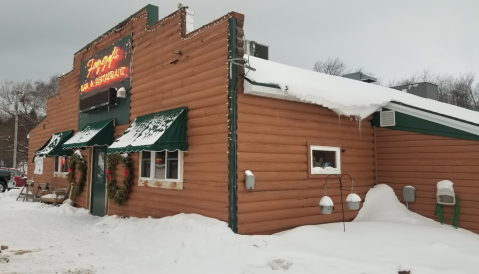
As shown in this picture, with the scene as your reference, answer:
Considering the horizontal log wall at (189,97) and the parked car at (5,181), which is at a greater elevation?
the horizontal log wall at (189,97)

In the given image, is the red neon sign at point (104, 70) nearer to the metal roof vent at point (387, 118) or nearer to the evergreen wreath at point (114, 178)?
the evergreen wreath at point (114, 178)

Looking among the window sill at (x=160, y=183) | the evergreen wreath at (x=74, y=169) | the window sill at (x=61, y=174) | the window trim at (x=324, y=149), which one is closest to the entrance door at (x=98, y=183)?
the evergreen wreath at (x=74, y=169)

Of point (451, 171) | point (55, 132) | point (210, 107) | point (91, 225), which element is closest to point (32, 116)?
point (55, 132)

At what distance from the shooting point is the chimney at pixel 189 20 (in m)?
8.62

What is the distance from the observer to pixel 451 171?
27.2 ft

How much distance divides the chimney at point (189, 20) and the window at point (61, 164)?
29.3 feet

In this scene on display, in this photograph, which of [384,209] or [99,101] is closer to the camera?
[384,209]

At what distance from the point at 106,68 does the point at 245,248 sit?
8.55 metres

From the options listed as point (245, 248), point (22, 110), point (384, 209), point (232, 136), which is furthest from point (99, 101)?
point (22, 110)

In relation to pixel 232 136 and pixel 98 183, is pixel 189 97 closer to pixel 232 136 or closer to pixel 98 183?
pixel 232 136

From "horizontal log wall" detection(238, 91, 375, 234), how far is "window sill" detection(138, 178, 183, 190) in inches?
76.5

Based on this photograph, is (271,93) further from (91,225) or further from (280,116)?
(91,225)

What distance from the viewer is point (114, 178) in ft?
35.2

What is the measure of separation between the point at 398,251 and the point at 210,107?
4447 mm
